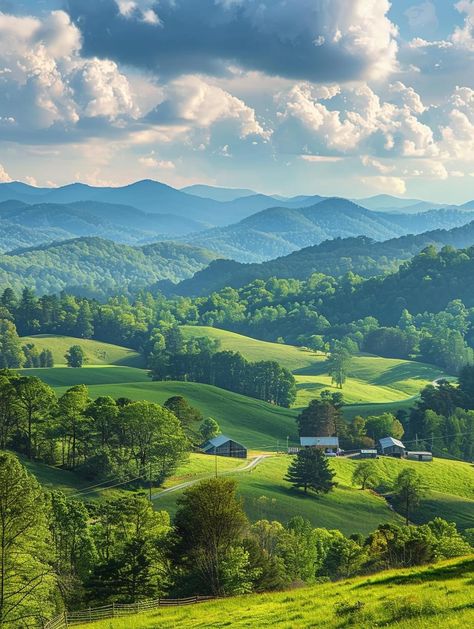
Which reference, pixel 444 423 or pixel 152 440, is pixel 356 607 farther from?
pixel 444 423

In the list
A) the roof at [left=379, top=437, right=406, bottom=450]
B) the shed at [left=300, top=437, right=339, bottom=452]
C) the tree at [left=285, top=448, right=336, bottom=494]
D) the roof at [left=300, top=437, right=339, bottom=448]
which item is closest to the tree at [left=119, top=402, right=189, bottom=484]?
the tree at [left=285, top=448, right=336, bottom=494]

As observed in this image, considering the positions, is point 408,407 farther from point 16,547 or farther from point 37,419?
point 16,547

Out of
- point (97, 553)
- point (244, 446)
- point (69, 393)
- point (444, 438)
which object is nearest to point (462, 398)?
point (444, 438)

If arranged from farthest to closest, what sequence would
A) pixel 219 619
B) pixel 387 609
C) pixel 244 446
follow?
pixel 244 446 → pixel 219 619 → pixel 387 609

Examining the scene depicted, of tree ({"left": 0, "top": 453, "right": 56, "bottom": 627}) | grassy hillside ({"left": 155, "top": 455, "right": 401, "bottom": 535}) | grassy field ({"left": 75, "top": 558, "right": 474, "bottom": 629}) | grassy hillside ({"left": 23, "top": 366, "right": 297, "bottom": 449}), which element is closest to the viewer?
grassy field ({"left": 75, "top": 558, "right": 474, "bottom": 629})

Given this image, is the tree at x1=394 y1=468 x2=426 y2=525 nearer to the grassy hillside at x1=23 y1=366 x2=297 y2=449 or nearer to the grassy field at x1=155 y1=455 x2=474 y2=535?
the grassy field at x1=155 y1=455 x2=474 y2=535

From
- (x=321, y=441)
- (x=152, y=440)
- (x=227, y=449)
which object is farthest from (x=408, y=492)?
(x=321, y=441)
